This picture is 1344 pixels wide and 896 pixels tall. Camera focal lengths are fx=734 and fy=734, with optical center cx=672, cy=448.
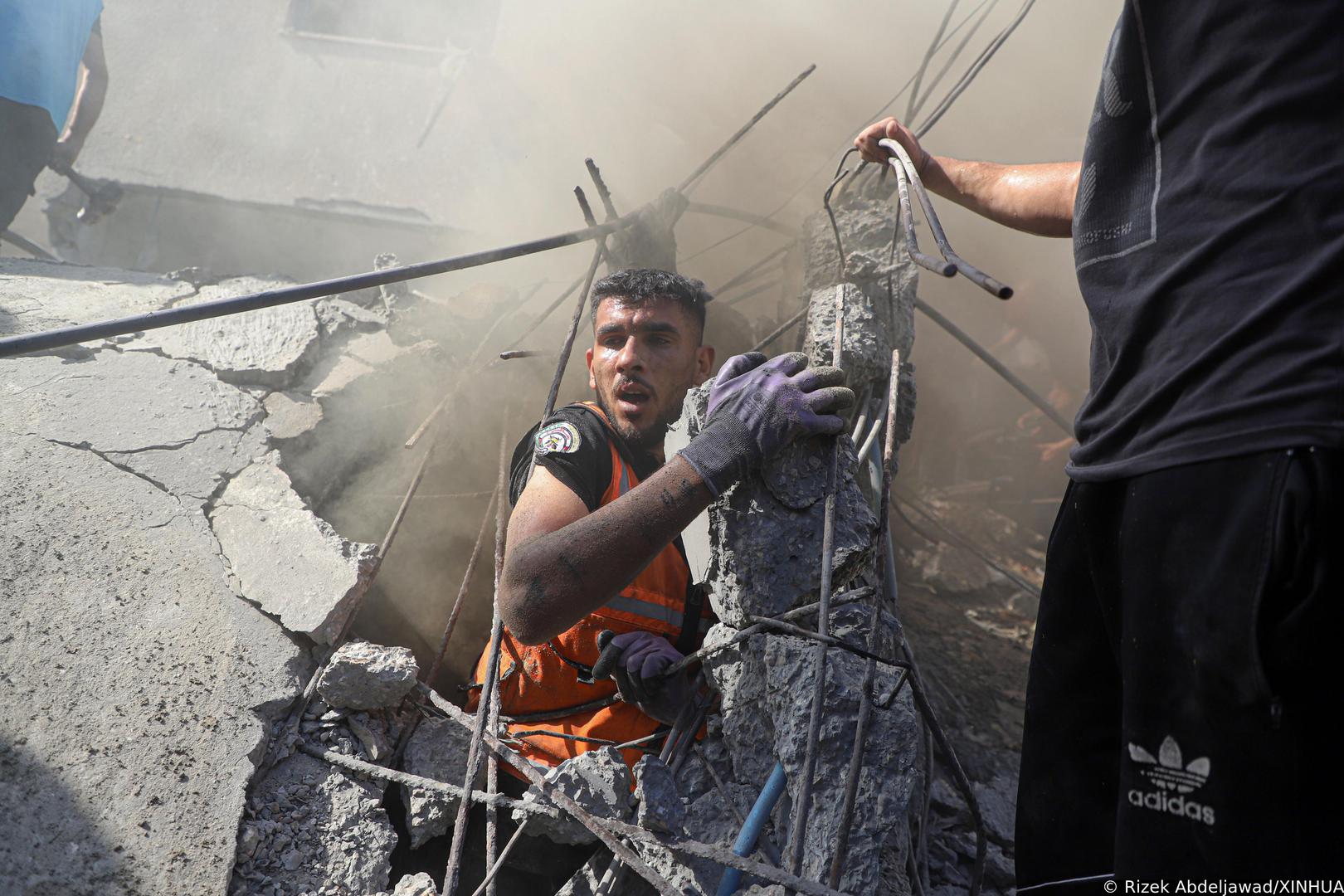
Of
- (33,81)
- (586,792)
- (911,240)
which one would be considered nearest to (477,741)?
(586,792)

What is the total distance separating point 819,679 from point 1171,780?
827 millimetres

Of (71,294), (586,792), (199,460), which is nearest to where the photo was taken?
(586,792)

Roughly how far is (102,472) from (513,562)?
1.64 metres

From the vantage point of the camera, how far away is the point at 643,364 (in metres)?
2.89

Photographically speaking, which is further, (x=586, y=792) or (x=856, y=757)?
(x=586, y=792)

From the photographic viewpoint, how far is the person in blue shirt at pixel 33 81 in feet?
14.6

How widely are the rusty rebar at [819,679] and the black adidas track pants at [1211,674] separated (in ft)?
1.71

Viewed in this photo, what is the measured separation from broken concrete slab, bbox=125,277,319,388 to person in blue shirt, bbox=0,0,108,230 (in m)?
2.07

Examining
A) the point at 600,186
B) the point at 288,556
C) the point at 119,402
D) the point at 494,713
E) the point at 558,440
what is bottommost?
the point at 494,713

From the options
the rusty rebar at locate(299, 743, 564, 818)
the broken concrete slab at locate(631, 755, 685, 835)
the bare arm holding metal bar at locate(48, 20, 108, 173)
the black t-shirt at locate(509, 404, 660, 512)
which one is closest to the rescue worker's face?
the black t-shirt at locate(509, 404, 660, 512)

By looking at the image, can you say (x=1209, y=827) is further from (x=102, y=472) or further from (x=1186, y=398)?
(x=102, y=472)

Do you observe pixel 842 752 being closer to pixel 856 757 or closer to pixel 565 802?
pixel 856 757

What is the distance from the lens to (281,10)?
8.95m

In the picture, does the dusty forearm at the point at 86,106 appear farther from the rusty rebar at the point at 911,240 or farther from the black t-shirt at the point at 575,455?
the rusty rebar at the point at 911,240
